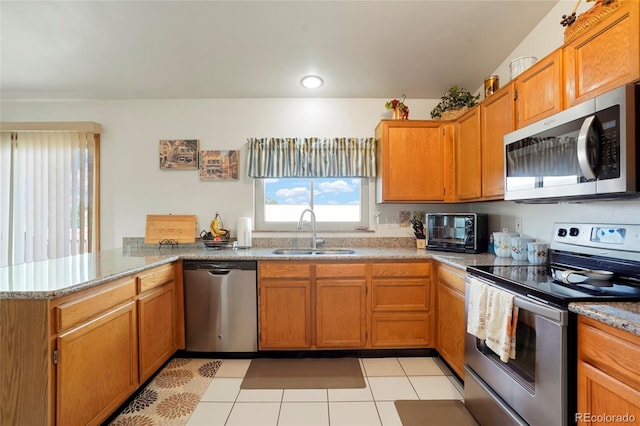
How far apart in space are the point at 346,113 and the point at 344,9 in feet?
3.53

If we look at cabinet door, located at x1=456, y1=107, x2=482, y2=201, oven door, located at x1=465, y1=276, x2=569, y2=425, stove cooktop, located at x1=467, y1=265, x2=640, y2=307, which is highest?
cabinet door, located at x1=456, y1=107, x2=482, y2=201

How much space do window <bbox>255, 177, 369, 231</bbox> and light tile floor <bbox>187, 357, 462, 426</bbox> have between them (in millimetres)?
1379

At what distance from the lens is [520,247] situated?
2.10m

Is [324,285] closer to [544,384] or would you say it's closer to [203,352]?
[203,352]

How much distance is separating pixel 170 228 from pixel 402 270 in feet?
7.47

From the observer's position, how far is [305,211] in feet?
9.62

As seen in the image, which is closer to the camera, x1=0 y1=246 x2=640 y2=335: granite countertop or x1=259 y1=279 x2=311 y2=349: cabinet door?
x1=0 y1=246 x2=640 y2=335: granite countertop

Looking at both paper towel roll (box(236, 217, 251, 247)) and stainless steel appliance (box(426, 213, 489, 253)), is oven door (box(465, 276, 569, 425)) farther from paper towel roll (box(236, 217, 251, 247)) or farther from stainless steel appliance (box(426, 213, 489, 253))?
paper towel roll (box(236, 217, 251, 247))

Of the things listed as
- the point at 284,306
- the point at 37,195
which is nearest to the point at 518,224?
the point at 284,306

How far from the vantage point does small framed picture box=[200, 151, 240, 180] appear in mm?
3068

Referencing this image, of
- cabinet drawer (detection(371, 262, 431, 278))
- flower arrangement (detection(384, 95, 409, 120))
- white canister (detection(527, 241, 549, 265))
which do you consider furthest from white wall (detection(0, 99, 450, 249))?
white canister (detection(527, 241, 549, 265))

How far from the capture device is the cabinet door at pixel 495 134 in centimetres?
202

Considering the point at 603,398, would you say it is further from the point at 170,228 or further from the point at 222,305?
the point at 170,228

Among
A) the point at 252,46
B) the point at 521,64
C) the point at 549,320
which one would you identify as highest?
the point at 252,46
